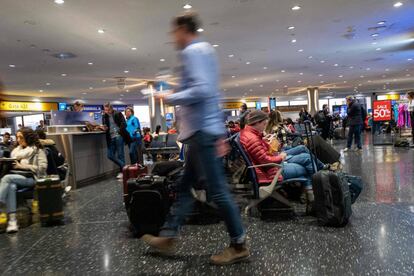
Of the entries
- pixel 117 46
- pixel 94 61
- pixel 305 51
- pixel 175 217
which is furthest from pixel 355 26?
pixel 175 217

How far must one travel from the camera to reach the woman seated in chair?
352cm

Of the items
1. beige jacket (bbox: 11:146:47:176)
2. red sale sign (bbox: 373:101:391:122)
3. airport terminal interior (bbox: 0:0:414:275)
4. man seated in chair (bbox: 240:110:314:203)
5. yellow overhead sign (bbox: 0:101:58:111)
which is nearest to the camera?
airport terminal interior (bbox: 0:0:414:275)

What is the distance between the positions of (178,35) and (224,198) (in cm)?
108

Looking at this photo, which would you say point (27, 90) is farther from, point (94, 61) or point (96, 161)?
point (96, 161)

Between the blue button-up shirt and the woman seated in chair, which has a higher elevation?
the blue button-up shirt

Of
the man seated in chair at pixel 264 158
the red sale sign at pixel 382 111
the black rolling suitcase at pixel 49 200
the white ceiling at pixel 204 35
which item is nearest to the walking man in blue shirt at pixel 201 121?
the man seated in chair at pixel 264 158

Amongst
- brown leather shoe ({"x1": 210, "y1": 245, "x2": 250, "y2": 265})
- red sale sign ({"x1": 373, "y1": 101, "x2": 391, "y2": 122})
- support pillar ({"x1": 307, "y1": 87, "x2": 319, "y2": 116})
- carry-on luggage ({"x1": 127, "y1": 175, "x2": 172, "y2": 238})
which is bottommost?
brown leather shoe ({"x1": 210, "y1": 245, "x2": 250, "y2": 265})

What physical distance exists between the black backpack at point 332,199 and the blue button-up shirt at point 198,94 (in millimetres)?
1292

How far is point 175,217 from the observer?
88.4 inches

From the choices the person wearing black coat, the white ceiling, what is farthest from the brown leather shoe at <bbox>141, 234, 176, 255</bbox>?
the person wearing black coat

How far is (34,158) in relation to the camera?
4105 millimetres

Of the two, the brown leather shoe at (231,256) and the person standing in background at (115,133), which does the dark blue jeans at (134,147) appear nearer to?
the person standing in background at (115,133)

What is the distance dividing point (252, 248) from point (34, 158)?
2.91 m

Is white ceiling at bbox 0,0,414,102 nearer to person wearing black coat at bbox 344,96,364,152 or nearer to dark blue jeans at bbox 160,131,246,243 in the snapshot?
person wearing black coat at bbox 344,96,364,152
